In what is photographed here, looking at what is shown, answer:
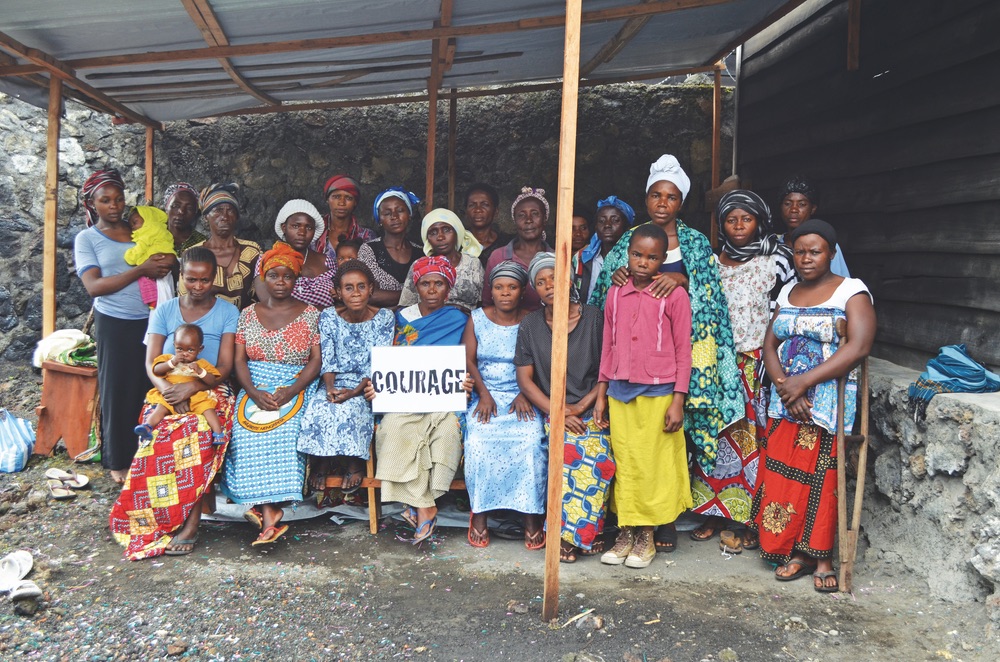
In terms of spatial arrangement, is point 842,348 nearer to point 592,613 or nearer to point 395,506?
point 592,613

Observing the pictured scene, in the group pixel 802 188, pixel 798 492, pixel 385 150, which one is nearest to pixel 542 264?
Answer: pixel 802 188

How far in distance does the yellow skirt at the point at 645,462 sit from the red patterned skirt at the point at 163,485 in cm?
232

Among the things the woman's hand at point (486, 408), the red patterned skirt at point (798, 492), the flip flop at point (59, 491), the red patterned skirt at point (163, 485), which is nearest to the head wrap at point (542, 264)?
the woman's hand at point (486, 408)

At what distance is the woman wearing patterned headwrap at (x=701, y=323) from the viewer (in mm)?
4094

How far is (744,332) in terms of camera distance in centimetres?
423

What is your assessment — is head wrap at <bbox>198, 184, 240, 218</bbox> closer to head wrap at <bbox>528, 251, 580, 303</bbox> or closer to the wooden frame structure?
the wooden frame structure

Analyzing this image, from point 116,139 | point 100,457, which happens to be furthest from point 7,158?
point 100,457

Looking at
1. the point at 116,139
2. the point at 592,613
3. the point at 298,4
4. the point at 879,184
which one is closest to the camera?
the point at 592,613

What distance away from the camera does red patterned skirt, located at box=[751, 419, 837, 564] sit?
3756 mm

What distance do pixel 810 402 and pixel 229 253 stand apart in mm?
3931

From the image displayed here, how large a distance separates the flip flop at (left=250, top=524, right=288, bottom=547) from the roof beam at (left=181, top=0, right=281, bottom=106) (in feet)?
9.83

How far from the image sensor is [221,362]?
458 centimetres

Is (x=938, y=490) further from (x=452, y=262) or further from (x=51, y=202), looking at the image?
(x=51, y=202)

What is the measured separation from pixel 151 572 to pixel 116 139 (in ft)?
15.5
